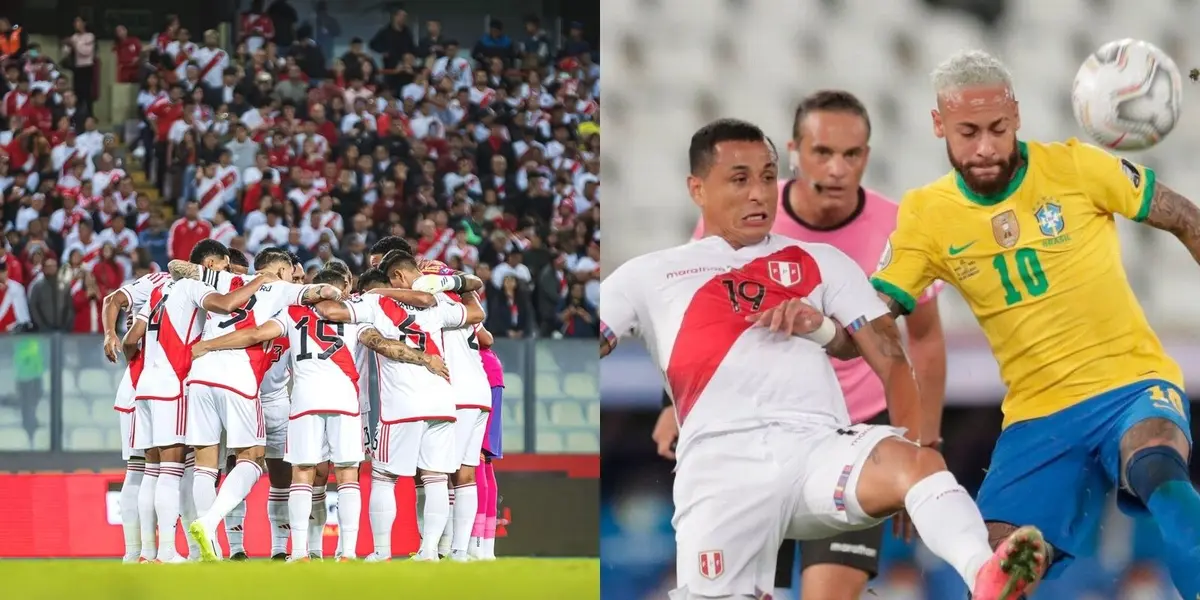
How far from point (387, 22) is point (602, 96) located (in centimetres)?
1015

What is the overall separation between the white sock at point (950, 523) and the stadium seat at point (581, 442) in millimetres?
5867

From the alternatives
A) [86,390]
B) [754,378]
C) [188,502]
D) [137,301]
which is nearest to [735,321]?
[754,378]

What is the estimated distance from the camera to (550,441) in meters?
9.69

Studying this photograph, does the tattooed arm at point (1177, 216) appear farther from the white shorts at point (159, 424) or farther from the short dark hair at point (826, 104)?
the white shorts at point (159, 424)

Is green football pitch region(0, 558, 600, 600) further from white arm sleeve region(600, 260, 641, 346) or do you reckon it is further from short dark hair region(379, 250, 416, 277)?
white arm sleeve region(600, 260, 641, 346)

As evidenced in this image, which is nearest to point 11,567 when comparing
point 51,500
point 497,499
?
point 51,500

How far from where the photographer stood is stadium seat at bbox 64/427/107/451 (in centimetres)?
932

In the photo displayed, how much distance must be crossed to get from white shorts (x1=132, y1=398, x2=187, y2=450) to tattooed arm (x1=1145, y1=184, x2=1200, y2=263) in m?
5.74

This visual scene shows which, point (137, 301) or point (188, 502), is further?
point (188, 502)

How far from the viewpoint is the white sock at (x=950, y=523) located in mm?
3787

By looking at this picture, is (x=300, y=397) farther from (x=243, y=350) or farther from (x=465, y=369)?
(x=465, y=369)

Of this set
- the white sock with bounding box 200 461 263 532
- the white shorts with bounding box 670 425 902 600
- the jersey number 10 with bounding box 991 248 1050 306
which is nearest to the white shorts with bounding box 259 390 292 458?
the white sock with bounding box 200 461 263 532

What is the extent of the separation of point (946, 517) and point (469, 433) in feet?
15.8

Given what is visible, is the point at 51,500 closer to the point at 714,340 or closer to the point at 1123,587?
the point at 714,340
